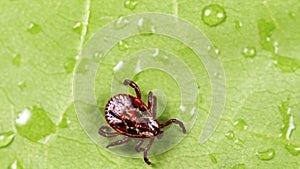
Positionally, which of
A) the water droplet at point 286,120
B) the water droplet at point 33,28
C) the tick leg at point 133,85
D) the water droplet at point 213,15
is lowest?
the tick leg at point 133,85

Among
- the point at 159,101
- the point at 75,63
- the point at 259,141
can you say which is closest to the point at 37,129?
the point at 75,63

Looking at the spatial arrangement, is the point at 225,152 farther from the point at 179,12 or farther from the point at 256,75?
the point at 179,12

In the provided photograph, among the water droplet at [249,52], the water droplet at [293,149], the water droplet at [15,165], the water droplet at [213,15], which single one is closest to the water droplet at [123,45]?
the water droplet at [213,15]

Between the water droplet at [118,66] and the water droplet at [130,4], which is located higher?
the water droplet at [130,4]

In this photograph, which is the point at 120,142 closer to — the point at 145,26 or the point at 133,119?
the point at 133,119

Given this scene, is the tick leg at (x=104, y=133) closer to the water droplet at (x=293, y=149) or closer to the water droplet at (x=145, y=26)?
the water droplet at (x=145, y=26)

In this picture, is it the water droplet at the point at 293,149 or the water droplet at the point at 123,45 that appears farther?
the water droplet at the point at 123,45
